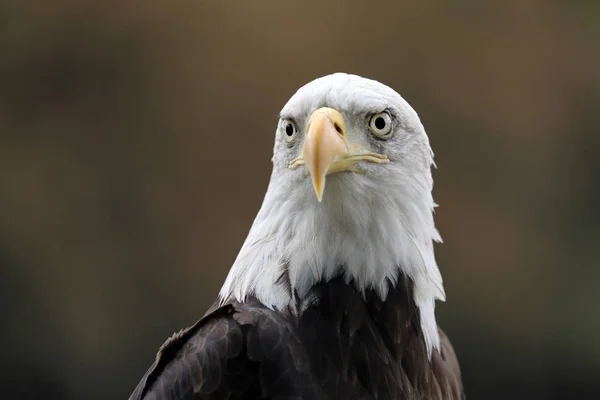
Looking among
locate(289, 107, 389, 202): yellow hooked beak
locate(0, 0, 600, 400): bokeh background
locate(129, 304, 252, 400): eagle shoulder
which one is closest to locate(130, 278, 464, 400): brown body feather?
locate(129, 304, 252, 400): eagle shoulder

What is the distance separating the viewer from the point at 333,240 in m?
2.46

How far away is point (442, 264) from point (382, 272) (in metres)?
3.17

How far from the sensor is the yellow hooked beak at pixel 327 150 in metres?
2.21

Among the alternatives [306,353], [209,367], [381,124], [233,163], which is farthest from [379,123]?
[233,163]

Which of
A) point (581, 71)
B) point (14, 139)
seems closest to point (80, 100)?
point (14, 139)

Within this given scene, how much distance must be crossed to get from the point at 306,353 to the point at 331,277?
25cm

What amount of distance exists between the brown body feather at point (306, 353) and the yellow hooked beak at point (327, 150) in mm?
391

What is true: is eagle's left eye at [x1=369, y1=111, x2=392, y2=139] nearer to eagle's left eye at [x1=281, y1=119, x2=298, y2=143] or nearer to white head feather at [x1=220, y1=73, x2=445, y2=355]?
white head feather at [x1=220, y1=73, x2=445, y2=355]

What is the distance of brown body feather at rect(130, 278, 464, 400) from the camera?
7.50 feet

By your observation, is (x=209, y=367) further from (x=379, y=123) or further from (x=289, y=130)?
(x=379, y=123)

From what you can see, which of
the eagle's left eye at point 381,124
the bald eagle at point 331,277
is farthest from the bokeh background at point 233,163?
the eagle's left eye at point 381,124

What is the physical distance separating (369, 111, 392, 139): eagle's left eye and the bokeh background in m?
3.13

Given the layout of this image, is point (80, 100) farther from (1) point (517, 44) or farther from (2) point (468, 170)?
(1) point (517, 44)

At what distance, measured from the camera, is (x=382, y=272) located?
8.16 feet
